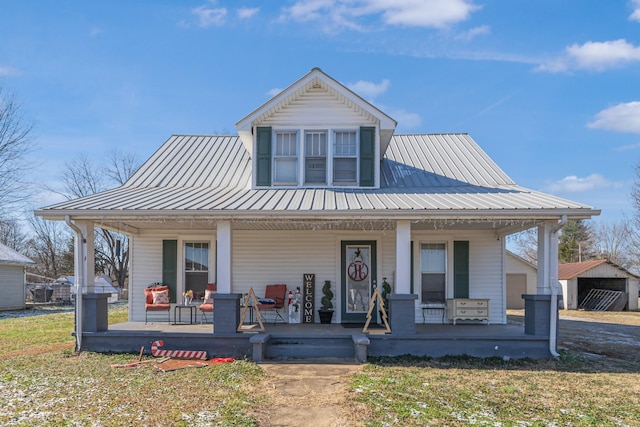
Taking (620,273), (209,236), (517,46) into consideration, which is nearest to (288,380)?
(209,236)

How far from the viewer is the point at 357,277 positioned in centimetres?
1162

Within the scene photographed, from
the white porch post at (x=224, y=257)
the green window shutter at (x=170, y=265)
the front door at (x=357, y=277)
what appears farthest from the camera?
the green window shutter at (x=170, y=265)

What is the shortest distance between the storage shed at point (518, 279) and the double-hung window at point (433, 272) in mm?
12849

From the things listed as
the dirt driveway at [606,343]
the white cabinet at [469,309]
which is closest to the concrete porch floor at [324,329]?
the white cabinet at [469,309]

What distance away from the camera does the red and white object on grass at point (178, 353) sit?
878 cm

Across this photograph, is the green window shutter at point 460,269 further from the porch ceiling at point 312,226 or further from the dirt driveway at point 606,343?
the dirt driveway at point 606,343

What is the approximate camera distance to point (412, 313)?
8.87 metres

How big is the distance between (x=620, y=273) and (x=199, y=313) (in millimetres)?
21763

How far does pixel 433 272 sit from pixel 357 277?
1864mm

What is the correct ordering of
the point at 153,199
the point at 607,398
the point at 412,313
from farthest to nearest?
Answer: the point at 153,199 → the point at 412,313 → the point at 607,398

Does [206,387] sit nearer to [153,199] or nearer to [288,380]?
[288,380]

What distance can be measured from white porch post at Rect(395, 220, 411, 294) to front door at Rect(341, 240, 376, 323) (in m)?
2.59

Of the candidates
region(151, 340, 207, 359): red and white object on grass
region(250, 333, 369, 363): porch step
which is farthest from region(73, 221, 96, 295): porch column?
region(250, 333, 369, 363): porch step

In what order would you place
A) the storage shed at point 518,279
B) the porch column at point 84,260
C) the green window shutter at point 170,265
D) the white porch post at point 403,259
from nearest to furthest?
the white porch post at point 403,259, the porch column at point 84,260, the green window shutter at point 170,265, the storage shed at point 518,279
